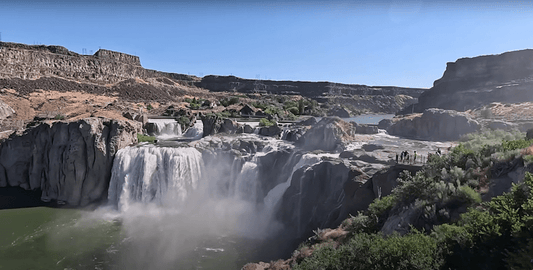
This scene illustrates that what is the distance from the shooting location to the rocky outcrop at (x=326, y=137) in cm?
2534

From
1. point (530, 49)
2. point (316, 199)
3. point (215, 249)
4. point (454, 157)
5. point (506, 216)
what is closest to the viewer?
point (506, 216)

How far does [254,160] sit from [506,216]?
1864 cm

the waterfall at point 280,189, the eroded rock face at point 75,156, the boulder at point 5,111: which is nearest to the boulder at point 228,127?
the eroded rock face at point 75,156

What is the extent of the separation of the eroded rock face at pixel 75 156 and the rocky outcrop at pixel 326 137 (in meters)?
16.2

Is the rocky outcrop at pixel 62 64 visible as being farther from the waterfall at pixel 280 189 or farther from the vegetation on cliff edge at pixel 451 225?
the vegetation on cliff edge at pixel 451 225

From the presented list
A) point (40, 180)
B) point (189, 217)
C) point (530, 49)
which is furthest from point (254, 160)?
point (530, 49)

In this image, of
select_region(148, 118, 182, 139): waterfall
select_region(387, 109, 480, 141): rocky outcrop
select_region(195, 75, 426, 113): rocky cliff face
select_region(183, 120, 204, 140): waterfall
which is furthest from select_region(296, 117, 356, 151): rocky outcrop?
select_region(195, 75, 426, 113): rocky cliff face

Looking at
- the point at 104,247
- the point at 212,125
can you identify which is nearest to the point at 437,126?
the point at 212,125

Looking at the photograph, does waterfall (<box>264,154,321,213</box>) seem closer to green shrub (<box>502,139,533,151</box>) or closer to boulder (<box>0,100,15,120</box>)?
green shrub (<box>502,139,533,151</box>)

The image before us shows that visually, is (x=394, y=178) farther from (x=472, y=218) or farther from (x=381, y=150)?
(x=381, y=150)

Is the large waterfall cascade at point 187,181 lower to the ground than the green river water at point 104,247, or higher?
higher

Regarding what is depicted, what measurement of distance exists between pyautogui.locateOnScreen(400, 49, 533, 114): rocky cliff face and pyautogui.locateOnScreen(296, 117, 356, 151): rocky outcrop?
167ft

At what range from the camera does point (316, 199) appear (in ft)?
64.2

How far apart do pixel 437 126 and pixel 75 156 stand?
4045cm
